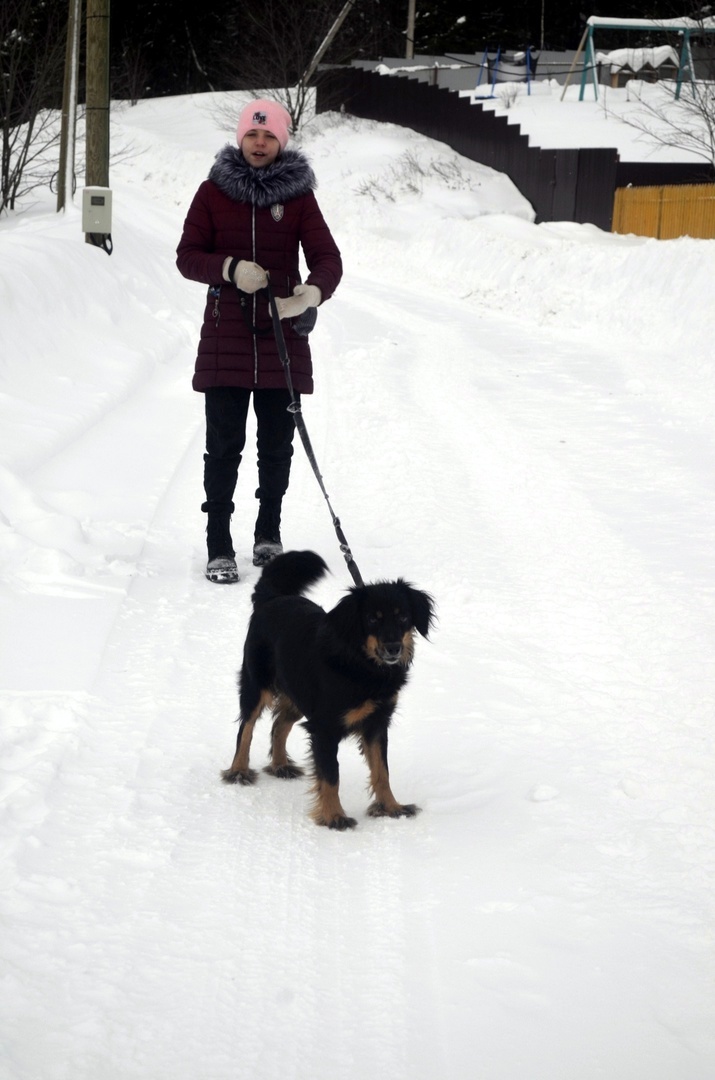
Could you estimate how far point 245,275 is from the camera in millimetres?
5047

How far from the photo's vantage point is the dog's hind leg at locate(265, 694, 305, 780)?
373cm

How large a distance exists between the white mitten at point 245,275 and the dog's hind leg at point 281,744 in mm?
2190

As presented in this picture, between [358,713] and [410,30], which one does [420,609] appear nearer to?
[358,713]

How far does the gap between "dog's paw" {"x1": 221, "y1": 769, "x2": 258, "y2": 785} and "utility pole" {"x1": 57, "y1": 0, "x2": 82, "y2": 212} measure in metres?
17.5

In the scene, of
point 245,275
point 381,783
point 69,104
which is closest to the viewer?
point 381,783

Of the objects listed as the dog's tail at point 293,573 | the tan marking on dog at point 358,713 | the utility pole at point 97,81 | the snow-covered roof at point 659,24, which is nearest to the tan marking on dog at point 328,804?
the tan marking on dog at point 358,713

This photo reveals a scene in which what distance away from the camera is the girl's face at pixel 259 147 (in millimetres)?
5121

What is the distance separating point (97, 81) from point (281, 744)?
11058mm

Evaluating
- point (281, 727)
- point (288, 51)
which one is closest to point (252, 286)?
point (281, 727)

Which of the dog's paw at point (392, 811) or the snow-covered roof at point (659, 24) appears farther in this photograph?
the snow-covered roof at point (659, 24)

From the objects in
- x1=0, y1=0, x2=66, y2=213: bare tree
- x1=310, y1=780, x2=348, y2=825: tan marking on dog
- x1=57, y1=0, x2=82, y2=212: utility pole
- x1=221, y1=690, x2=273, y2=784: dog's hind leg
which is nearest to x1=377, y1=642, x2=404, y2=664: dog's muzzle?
x1=310, y1=780, x2=348, y2=825: tan marking on dog

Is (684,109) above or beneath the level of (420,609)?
above

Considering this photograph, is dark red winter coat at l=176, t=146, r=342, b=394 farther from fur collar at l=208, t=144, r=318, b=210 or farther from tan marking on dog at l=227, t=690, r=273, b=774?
tan marking on dog at l=227, t=690, r=273, b=774

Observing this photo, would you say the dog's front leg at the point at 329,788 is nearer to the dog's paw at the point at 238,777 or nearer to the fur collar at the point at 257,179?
the dog's paw at the point at 238,777
